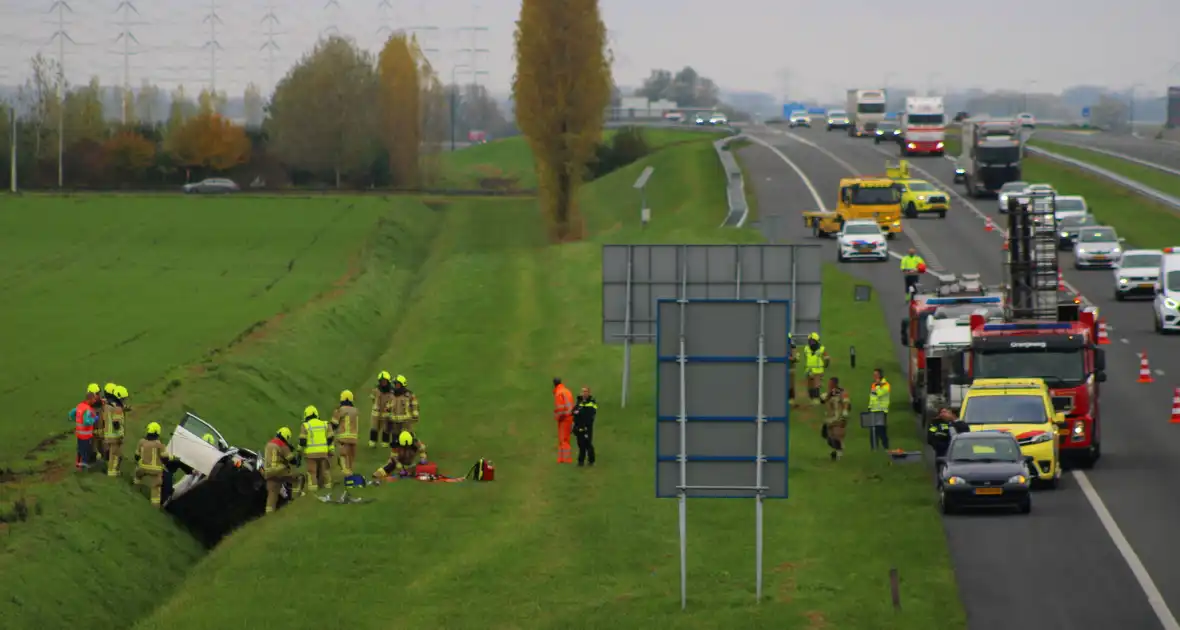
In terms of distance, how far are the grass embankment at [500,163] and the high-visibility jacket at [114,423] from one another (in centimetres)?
10254

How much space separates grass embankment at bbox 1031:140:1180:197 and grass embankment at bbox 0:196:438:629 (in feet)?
129

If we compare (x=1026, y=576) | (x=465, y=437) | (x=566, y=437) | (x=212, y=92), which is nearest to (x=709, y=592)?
(x=1026, y=576)

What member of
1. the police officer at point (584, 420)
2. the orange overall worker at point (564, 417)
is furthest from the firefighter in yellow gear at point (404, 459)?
the police officer at point (584, 420)

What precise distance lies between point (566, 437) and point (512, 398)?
386 inches

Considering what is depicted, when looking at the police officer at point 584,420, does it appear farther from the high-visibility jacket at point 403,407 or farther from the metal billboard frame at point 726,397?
the metal billboard frame at point 726,397

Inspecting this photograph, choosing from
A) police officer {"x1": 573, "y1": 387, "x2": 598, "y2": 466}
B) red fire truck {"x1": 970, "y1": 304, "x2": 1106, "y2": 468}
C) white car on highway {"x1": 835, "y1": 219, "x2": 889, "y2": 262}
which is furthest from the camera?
white car on highway {"x1": 835, "y1": 219, "x2": 889, "y2": 262}

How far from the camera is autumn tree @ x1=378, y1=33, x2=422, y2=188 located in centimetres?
13688

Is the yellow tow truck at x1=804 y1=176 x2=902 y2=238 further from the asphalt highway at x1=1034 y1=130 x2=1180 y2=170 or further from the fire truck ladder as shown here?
the asphalt highway at x1=1034 y1=130 x2=1180 y2=170

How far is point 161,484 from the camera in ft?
98.7

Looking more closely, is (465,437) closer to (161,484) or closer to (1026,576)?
(161,484)

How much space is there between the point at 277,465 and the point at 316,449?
2.78ft

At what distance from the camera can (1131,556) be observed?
2411cm

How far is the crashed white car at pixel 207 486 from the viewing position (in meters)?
29.6

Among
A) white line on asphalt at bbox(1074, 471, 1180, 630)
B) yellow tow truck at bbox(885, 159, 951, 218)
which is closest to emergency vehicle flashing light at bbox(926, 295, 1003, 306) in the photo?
white line on asphalt at bbox(1074, 471, 1180, 630)
